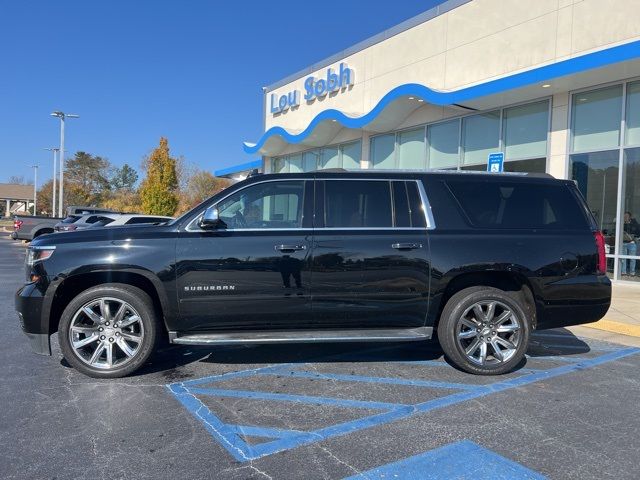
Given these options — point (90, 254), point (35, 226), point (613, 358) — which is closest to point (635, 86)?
point (613, 358)

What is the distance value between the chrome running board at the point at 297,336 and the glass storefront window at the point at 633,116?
8972mm

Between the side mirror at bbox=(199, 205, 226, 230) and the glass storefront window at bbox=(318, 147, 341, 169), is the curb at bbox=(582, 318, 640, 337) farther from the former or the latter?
the glass storefront window at bbox=(318, 147, 341, 169)

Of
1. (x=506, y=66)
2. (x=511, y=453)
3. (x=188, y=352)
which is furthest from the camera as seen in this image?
(x=506, y=66)

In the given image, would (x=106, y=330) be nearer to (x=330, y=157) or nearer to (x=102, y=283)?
(x=102, y=283)

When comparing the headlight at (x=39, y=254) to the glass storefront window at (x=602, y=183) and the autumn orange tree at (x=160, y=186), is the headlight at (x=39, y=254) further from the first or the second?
the autumn orange tree at (x=160, y=186)

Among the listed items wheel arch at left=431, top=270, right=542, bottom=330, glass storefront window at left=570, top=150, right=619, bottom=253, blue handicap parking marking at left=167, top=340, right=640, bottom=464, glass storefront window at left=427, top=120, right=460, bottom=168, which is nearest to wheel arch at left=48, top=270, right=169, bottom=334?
blue handicap parking marking at left=167, top=340, right=640, bottom=464

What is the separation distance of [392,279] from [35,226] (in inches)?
891

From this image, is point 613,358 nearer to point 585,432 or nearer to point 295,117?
point 585,432

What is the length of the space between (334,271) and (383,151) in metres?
13.6

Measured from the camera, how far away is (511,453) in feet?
10.8

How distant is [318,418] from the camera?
384cm

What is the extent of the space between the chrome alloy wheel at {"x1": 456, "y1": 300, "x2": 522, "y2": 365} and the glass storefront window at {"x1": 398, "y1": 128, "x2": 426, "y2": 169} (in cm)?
1157

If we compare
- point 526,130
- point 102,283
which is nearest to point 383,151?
point 526,130

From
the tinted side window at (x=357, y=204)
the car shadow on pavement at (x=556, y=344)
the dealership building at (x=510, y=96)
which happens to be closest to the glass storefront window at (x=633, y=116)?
the dealership building at (x=510, y=96)
